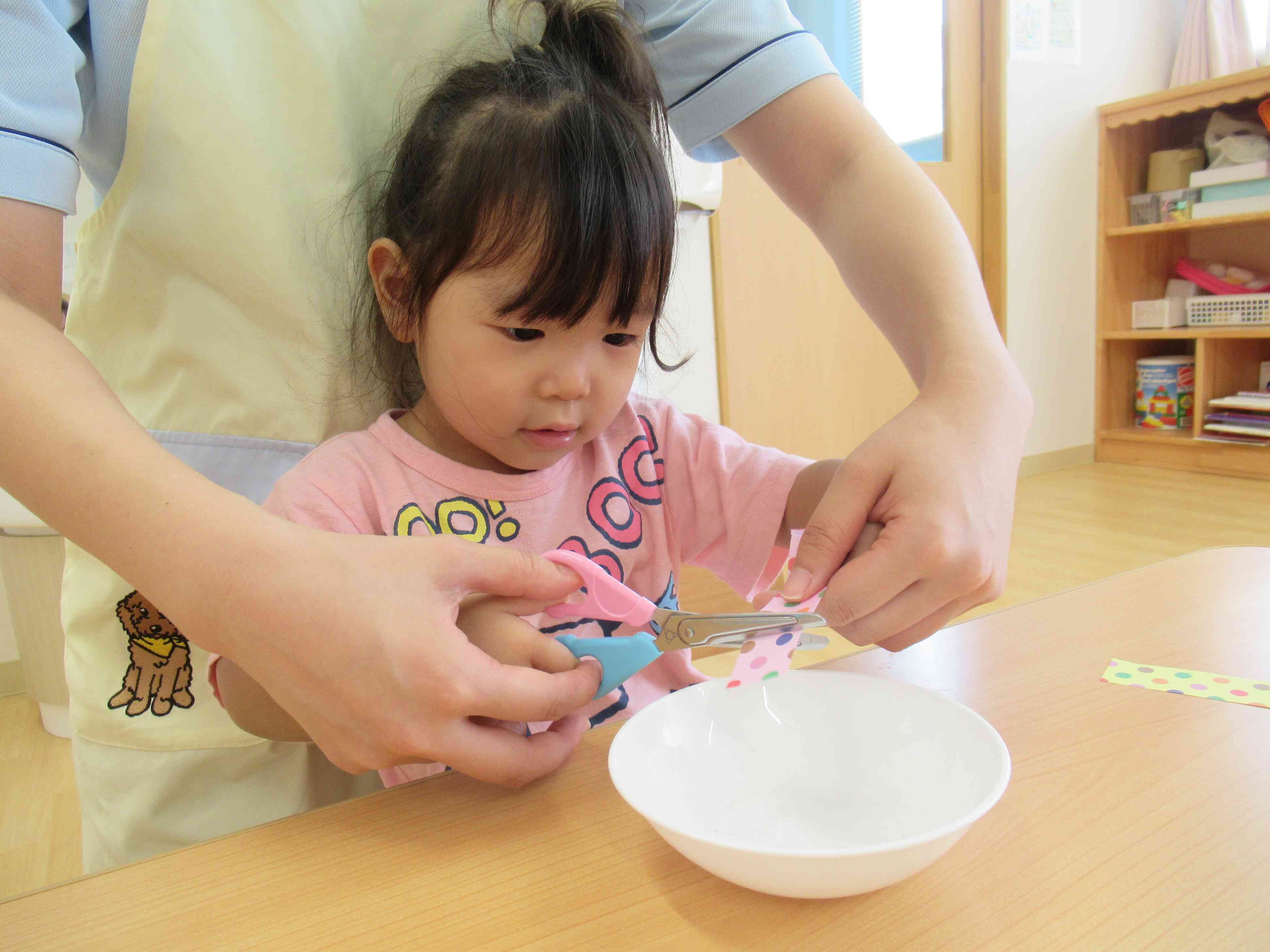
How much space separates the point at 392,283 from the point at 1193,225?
3034 millimetres

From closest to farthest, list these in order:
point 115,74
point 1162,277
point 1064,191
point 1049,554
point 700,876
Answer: point 700,876, point 115,74, point 1049,554, point 1064,191, point 1162,277

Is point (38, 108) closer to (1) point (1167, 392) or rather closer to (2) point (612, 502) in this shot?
(2) point (612, 502)

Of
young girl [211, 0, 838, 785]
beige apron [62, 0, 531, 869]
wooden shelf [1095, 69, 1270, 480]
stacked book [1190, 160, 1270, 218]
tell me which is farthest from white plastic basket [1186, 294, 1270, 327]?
beige apron [62, 0, 531, 869]

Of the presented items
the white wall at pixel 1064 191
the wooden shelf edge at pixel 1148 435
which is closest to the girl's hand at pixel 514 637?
the white wall at pixel 1064 191

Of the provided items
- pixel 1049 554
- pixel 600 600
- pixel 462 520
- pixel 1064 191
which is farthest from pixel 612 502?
pixel 1064 191

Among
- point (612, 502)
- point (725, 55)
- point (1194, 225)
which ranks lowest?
point (612, 502)

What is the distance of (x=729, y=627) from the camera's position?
1.55ft

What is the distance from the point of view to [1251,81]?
2652 mm

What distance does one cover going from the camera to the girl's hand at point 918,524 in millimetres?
490

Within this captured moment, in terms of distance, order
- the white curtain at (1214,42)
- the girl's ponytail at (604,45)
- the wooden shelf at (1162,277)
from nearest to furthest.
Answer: the girl's ponytail at (604,45) < the wooden shelf at (1162,277) < the white curtain at (1214,42)

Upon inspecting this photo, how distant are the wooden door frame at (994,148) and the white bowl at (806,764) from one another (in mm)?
2692

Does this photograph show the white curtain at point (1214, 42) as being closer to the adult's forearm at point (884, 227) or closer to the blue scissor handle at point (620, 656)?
the adult's forearm at point (884, 227)

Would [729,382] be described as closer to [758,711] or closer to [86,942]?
[758,711]

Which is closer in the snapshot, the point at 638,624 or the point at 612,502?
the point at 638,624
